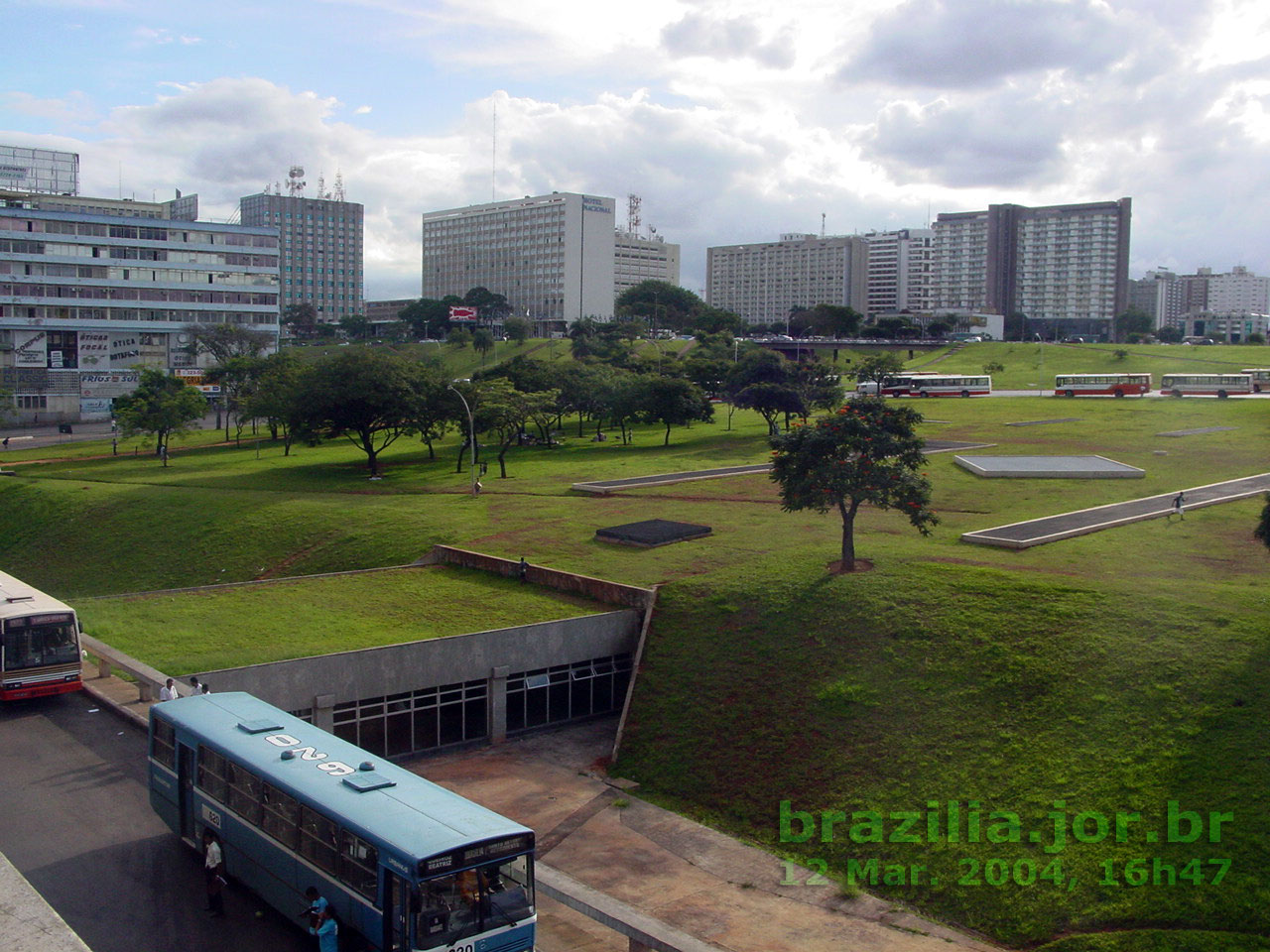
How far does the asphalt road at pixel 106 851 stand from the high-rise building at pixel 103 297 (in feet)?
268

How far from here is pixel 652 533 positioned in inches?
1478

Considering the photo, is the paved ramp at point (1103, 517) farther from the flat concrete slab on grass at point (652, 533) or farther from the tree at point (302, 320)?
the tree at point (302, 320)

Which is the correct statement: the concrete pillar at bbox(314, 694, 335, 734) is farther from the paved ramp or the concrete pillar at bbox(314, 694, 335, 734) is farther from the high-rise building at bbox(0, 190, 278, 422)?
the high-rise building at bbox(0, 190, 278, 422)

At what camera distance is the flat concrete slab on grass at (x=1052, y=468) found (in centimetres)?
4606

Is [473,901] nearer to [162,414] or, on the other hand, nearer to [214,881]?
[214,881]

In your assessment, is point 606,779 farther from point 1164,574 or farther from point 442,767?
point 1164,574

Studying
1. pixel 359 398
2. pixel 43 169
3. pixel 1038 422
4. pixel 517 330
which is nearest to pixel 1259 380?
pixel 1038 422

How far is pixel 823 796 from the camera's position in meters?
22.2

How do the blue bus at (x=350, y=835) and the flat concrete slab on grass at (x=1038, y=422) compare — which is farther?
the flat concrete slab on grass at (x=1038, y=422)

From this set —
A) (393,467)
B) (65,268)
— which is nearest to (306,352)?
(65,268)

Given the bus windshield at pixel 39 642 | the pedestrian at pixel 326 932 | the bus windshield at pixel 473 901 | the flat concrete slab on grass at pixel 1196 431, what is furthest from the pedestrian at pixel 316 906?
the flat concrete slab on grass at pixel 1196 431

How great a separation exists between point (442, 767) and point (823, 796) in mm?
9548

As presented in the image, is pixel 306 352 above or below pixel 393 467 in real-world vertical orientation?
above

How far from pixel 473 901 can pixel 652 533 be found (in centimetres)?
2599
